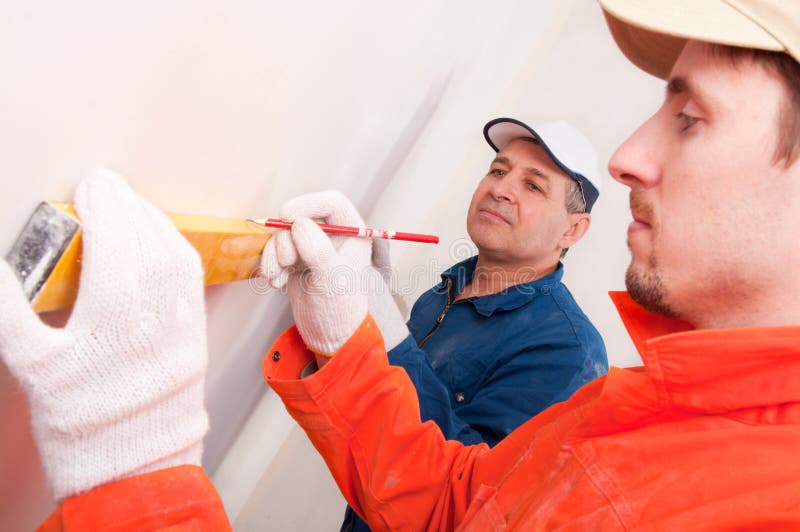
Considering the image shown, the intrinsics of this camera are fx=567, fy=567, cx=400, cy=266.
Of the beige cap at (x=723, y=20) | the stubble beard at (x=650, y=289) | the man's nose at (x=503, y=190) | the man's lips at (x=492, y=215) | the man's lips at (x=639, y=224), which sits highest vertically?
the beige cap at (x=723, y=20)

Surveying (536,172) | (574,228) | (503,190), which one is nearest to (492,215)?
(503,190)

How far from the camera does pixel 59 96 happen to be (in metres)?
0.62

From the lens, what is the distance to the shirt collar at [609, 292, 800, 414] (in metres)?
0.62

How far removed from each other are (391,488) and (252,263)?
18.6 inches

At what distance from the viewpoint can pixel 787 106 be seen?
66cm

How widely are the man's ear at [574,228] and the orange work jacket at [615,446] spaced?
80cm

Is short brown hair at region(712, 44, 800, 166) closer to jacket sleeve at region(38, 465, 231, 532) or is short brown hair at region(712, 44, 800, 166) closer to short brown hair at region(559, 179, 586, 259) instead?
jacket sleeve at region(38, 465, 231, 532)

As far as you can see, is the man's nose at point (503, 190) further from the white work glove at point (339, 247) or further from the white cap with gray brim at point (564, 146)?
the white work glove at point (339, 247)

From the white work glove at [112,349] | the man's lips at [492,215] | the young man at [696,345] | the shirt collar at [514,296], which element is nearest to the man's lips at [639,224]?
the young man at [696,345]

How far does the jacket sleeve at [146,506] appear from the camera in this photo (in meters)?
0.65

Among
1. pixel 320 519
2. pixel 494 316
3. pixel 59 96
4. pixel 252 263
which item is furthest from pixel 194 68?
pixel 320 519

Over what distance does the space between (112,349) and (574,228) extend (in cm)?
141

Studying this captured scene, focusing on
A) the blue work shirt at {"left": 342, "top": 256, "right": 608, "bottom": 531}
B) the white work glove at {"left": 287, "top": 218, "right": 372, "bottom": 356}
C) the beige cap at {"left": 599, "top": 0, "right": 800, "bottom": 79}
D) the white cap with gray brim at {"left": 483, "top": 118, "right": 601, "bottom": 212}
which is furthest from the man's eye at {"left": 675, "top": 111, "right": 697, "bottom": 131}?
the white cap with gray brim at {"left": 483, "top": 118, "right": 601, "bottom": 212}

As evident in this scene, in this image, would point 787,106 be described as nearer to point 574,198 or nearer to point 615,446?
point 615,446
